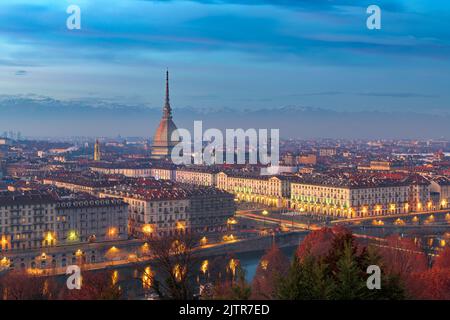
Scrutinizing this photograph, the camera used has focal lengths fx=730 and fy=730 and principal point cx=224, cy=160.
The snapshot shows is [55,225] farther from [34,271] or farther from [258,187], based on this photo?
[258,187]

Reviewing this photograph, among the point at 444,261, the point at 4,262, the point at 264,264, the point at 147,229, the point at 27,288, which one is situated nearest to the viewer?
the point at 27,288

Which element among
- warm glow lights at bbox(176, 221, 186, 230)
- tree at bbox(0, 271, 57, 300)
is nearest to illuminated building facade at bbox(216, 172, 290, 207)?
warm glow lights at bbox(176, 221, 186, 230)

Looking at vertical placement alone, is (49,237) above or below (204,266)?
above

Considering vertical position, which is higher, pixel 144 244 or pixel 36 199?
pixel 36 199

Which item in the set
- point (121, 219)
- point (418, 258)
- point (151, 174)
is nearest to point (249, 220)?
point (121, 219)

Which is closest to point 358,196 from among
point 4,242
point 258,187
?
point 258,187

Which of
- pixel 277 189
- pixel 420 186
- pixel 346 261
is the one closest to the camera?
pixel 346 261

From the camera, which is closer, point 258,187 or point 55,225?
point 55,225
